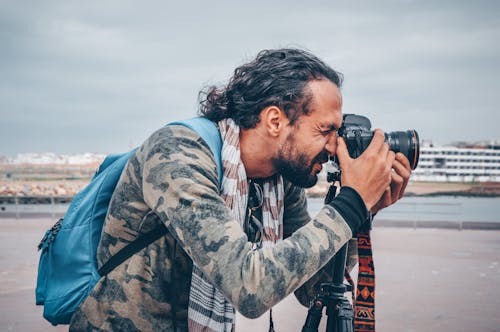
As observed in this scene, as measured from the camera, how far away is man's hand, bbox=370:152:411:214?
6.29ft

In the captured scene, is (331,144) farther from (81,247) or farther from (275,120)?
(81,247)

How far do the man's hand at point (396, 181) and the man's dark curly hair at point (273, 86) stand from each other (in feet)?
1.17

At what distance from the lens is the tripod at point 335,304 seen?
1999mm

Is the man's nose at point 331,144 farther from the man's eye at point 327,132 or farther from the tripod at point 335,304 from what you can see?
the tripod at point 335,304

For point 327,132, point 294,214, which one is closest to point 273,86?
point 327,132

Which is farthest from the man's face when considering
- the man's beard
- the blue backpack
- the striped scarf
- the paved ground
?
the paved ground

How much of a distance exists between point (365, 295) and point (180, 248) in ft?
2.72

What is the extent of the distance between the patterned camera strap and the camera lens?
1.09 ft

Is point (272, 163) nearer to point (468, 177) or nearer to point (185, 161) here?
point (185, 161)

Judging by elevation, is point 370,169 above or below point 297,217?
above

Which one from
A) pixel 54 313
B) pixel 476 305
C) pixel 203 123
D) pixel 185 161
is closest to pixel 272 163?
pixel 203 123

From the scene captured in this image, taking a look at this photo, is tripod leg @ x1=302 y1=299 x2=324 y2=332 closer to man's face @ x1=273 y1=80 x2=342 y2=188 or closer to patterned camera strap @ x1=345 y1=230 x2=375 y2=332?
patterned camera strap @ x1=345 y1=230 x2=375 y2=332

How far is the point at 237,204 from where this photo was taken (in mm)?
1793

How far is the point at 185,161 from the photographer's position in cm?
150
